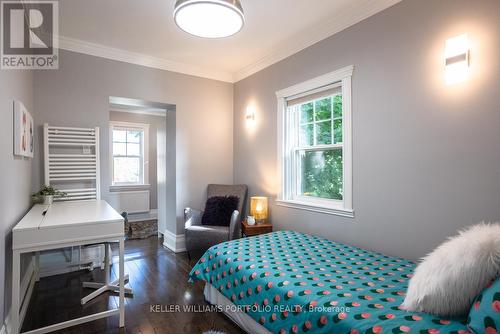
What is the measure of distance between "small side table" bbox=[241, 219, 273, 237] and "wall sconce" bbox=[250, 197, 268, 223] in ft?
0.31

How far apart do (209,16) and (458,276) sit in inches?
83.1

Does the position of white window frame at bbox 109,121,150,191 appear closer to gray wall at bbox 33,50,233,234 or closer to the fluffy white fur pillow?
gray wall at bbox 33,50,233,234

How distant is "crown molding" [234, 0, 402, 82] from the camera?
2.49 meters

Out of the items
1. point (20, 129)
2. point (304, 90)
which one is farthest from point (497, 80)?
point (20, 129)

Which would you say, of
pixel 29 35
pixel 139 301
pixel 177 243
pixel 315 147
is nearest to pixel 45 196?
pixel 139 301

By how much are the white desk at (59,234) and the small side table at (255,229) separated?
1624 mm

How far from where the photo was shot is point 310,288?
1670 mm

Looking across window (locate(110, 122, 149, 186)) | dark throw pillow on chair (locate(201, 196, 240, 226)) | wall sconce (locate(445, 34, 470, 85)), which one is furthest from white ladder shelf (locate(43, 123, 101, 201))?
wall sconce (locate(445, 34, 470, 85))

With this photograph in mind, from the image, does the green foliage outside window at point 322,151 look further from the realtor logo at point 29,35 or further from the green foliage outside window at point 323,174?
the realtor logo at point 29,35

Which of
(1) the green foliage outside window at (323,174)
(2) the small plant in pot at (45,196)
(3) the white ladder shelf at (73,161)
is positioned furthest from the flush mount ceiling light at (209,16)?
(2) the small plant in pot at (45,196)

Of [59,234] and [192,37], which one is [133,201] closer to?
[192,37]

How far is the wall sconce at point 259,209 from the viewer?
11.9ft

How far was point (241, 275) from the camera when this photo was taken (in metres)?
2.02

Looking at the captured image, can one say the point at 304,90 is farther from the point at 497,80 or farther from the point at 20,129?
the point at 20,129
